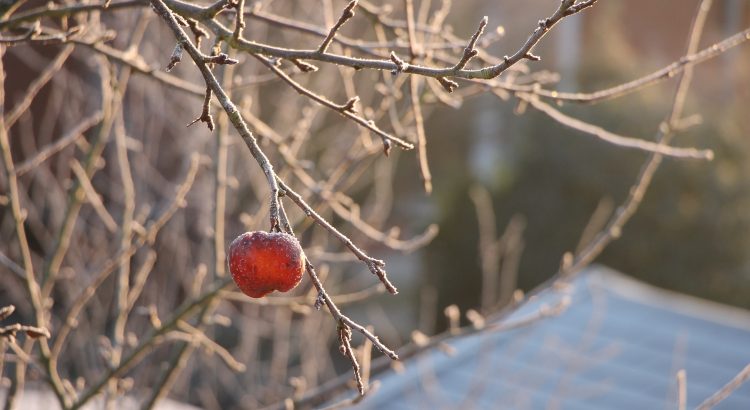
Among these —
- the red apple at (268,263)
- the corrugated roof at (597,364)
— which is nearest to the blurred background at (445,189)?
the corrugated roof at (597,364)

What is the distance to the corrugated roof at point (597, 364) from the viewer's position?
496 cm

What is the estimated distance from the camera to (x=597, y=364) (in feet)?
17.9

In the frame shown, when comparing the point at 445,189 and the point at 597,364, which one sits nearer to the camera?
the point at 597,364

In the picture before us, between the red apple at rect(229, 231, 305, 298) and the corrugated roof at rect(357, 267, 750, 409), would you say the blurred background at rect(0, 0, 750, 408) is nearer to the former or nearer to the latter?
the corrugated roof at rect(357, 267, 750, 409)

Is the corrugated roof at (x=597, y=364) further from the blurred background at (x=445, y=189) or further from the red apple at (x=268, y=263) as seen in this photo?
the red apple at (x=268, y=263)

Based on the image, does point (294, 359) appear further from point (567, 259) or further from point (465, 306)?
point (567, 259)

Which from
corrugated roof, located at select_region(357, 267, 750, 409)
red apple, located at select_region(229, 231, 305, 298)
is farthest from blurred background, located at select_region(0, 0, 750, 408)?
red apple, located at select_region(229, 231, 305, 298)

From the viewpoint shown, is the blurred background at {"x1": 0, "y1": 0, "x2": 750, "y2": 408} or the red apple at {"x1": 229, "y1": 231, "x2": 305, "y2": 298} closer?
the red apple at {"x1": 229, "y1": 231, "x2": 305, "y2": 298}

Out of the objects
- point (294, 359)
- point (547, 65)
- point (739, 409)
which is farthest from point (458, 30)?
point (739, 409)

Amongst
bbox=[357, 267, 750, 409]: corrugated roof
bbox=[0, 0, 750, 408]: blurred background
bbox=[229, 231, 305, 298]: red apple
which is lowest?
bbox=[357, 267, 750, 409]: corrugated roof

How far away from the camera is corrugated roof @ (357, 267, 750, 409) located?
4.96 meters

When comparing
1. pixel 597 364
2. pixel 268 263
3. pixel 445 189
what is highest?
pixel 445 189

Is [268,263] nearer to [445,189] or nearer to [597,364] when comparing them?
[597,364]

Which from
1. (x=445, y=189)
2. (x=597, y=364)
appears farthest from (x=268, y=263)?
(x=445, y=189)
